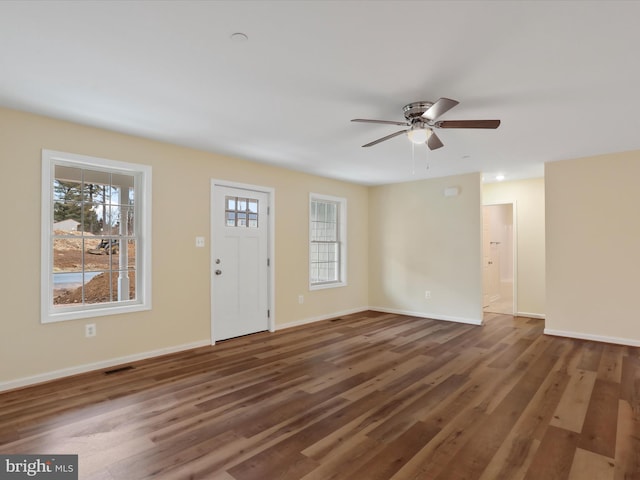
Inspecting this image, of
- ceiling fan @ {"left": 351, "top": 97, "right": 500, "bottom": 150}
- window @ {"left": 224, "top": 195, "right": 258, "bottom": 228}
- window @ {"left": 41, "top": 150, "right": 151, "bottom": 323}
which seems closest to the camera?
ceiling fan @ {"left": 351, "top": 97, "right": 500, "bottom": 150}

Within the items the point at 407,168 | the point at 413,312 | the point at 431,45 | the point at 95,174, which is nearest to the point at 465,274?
the point at 413,312

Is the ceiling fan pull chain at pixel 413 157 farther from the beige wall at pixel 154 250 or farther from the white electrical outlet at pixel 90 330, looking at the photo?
the white electrical outlet at pixel 90 330

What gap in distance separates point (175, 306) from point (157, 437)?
2069 mm

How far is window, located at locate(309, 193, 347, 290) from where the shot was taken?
616 centimetres

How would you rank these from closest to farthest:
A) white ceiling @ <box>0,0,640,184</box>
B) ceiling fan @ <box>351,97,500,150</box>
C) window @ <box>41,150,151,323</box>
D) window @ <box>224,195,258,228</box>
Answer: white ceiling @ <box>0,0,640,184</box> < ceiling fan @ <box>351,97,500,150</box> < window @ <box>41,150,151,323</box> < window @ <box>224,195,258,228</box>

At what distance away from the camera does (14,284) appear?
3.11 m

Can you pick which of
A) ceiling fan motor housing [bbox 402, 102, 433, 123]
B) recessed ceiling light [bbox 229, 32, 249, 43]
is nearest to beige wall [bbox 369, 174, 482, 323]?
ceiling fan motor housing [bbox 402, 102, 433, 123]

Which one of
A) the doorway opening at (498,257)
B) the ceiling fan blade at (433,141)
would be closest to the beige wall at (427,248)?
the doorway opening at (498,257)

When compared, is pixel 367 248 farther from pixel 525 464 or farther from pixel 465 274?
pixel 525 464

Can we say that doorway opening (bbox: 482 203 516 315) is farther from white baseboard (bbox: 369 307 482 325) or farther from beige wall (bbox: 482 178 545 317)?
white baseboard (bbox: 369 307 482 325)

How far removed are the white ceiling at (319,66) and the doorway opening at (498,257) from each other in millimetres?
3497

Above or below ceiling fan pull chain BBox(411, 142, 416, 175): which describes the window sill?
below

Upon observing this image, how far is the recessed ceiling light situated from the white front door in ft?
8.90

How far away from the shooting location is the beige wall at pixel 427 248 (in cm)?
572
